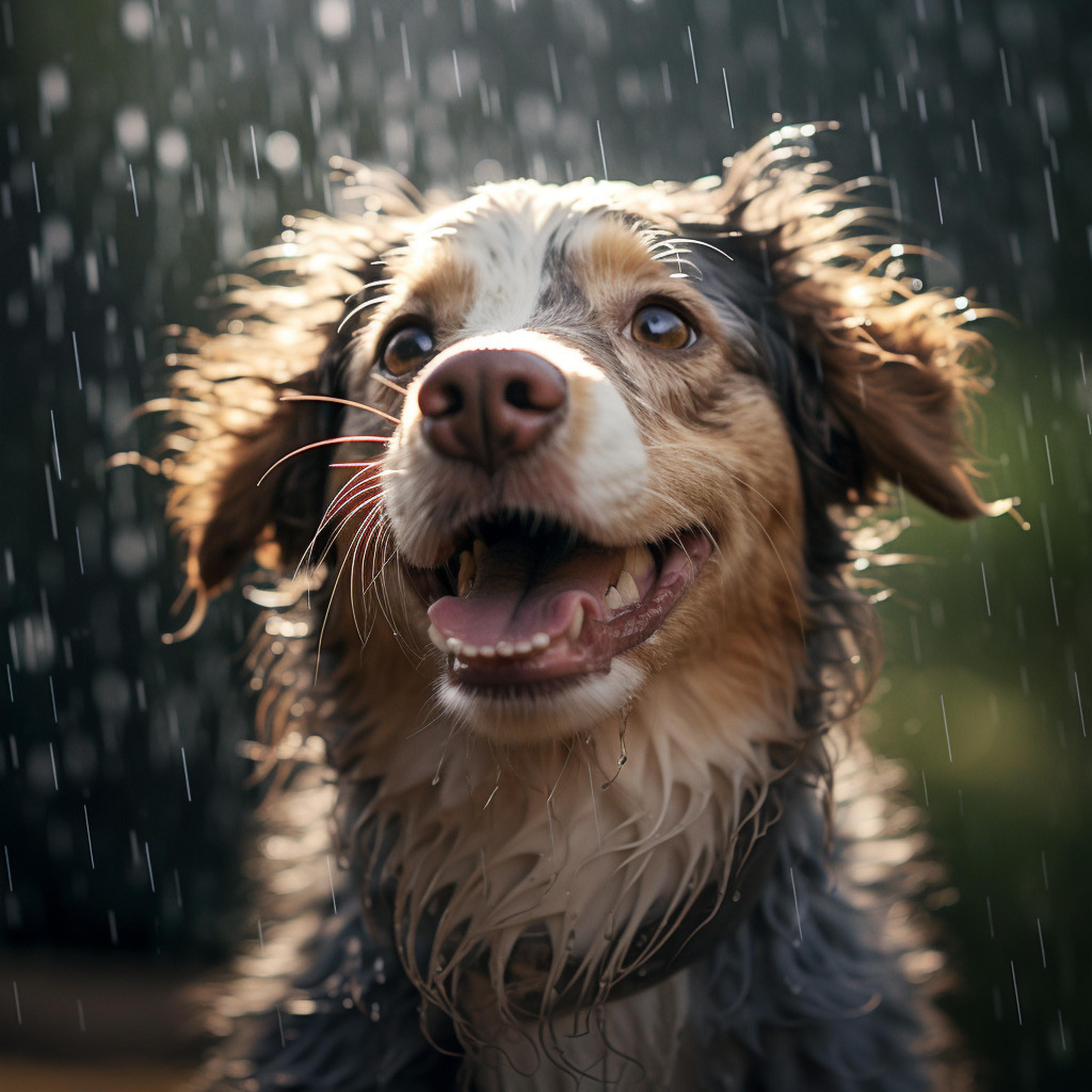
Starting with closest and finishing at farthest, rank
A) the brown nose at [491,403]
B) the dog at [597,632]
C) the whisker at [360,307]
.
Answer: the brown nose at [491,403] → the dog at [597,632] → the whisker at [360,307]

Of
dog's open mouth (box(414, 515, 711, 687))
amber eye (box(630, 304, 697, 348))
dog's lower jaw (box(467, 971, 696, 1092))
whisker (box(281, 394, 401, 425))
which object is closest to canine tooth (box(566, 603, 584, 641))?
dog's open mouth (box(414, 515, 711, 687))

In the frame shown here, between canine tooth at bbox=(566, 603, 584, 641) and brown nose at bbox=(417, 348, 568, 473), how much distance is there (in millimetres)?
306

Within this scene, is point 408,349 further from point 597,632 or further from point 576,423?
point 597,632

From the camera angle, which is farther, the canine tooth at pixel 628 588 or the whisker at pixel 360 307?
the whisker at pixel 360 307

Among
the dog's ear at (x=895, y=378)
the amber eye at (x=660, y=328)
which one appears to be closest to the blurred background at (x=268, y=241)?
the dog's ear at (x=895, y=378)

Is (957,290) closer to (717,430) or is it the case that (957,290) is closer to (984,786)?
(984,786)

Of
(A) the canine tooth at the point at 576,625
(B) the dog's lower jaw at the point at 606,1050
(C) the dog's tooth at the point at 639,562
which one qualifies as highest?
(C) the dog's tooth at the point at 639,562

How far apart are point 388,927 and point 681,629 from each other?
3.38 feet

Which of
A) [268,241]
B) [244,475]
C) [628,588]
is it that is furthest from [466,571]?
[268,241]

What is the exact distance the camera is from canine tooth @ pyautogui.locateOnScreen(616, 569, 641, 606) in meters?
1.87

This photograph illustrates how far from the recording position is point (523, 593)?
180cm

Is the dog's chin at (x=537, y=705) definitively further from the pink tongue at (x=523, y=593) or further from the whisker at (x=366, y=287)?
the whisker at (x=366, y=287)

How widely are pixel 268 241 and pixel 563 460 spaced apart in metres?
3.64

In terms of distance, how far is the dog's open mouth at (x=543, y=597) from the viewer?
1691 mm
